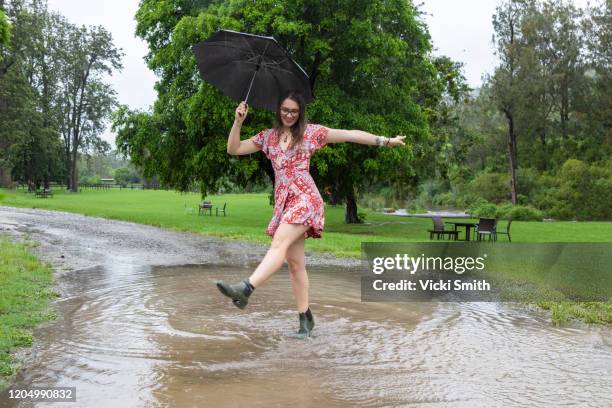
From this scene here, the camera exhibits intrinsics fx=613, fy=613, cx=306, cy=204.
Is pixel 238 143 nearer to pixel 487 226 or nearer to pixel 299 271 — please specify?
pixel 299 271

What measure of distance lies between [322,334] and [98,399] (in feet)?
7.92

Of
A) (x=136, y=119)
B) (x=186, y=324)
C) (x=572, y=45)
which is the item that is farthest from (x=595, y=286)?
(x=572, y=45)

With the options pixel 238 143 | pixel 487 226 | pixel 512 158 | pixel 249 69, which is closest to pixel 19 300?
pixel 238 143

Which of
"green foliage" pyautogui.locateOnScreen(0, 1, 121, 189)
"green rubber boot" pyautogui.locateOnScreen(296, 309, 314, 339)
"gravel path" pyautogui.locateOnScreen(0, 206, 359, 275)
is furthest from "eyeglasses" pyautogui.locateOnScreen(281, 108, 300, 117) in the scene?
"green foliage" pyautogui.locateOnScreen(0, 1, 121, 189)

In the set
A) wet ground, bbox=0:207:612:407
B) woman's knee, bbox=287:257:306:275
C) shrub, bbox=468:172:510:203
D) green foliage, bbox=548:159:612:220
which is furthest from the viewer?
shrub, bbox=468:172:510:203

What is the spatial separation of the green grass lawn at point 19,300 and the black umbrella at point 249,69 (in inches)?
119

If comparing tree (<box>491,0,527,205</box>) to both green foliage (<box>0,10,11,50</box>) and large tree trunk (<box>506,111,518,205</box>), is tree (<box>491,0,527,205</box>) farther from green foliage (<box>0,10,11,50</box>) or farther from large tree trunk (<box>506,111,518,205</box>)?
green foliage (<box>0,10,11,50</box>)

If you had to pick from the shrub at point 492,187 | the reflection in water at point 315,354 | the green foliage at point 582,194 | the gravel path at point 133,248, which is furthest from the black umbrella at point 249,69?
the shrub at point 492,187

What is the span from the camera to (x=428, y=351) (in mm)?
5277

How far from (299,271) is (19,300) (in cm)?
352

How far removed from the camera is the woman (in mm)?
5426

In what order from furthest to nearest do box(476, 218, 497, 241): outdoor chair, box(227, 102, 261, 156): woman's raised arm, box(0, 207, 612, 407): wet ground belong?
box(476, 218, 497, 241): outdoor chair < box(227, 102, 261, 156): woman's raised arm < box(0, 207, 612, 407): wet ground

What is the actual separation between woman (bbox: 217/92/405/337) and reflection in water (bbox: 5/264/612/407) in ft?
2.41

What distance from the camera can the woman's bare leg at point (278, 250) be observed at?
5.21m
